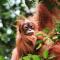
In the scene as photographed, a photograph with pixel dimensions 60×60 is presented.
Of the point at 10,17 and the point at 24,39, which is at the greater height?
the point at 10,17

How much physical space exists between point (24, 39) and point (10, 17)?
0.31 meters

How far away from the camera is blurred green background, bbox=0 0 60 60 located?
3.43m

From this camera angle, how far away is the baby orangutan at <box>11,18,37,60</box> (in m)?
3.44

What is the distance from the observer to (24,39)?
11.7 feet

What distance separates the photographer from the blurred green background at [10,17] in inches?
135

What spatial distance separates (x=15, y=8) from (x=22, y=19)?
0.15 m

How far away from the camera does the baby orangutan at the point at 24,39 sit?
3439 millimetres

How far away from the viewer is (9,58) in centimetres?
366

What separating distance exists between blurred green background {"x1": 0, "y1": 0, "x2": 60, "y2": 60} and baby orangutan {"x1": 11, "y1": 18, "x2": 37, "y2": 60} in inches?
3.5

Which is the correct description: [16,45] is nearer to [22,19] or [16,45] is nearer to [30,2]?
[22,19]

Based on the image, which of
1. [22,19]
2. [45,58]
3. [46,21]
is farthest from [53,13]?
[45,58]

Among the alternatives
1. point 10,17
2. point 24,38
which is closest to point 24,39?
point 24,38

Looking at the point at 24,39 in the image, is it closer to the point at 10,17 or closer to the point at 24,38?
the point at 24,38

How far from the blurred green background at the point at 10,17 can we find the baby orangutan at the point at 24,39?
9cm
